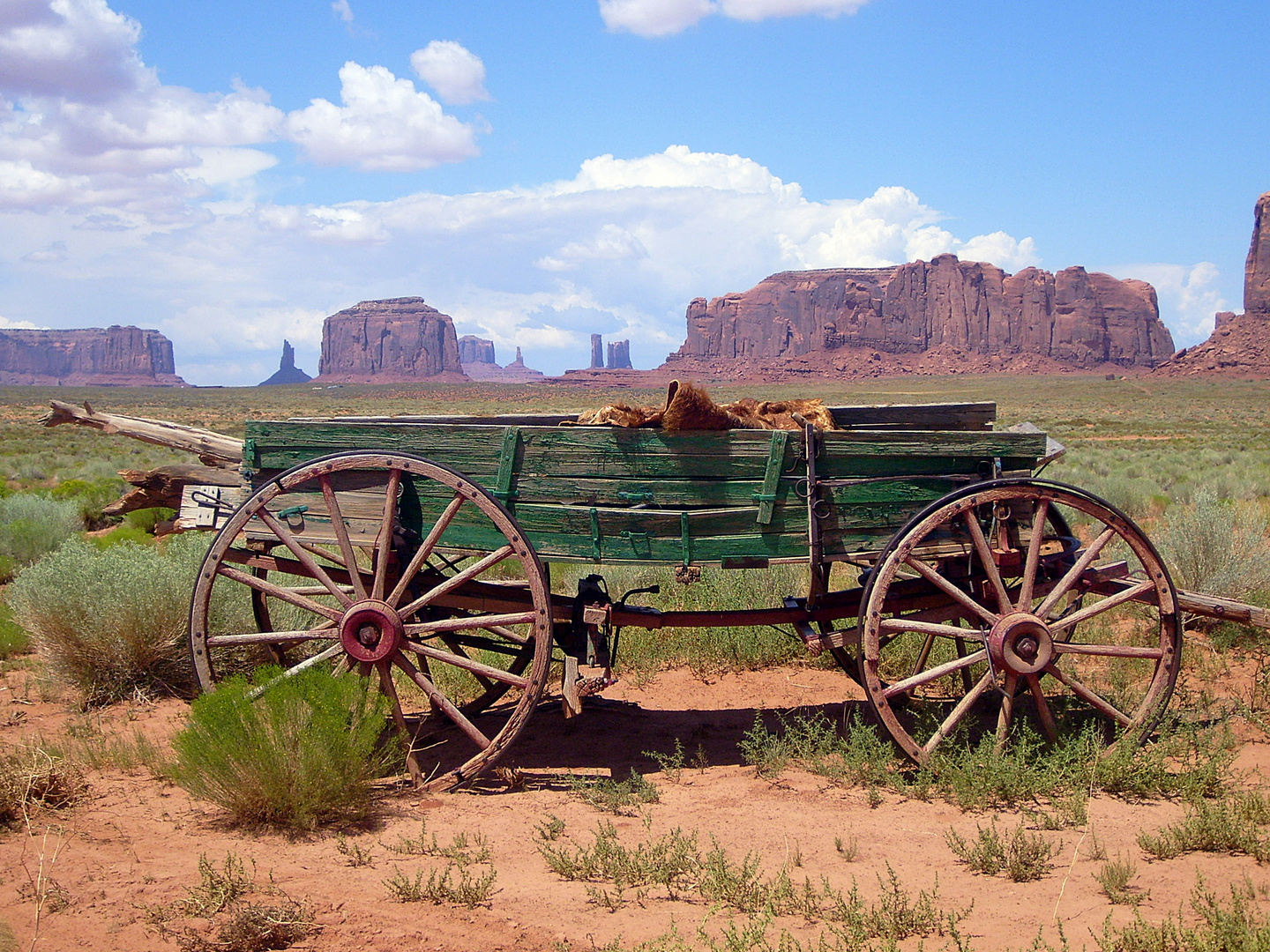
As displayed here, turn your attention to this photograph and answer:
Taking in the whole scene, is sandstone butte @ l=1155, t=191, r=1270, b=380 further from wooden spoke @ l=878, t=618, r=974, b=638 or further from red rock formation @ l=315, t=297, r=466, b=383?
red rock formation @ l=315, t=297, r=466, b=383

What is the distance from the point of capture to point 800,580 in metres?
7.61

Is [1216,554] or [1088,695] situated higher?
[1216,554]

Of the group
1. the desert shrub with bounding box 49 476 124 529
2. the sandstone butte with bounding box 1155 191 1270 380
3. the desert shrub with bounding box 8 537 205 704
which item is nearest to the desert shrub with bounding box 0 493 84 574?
the desert shrub with bounding box 49 476 124 529

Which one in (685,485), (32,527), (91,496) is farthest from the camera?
(91,496)

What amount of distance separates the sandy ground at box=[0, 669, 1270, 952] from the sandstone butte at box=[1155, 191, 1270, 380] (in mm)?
94444

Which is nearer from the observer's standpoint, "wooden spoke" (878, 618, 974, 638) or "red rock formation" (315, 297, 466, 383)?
"wooden spoke" (878, 618, 974, 638)

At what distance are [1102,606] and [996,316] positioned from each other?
429 ft

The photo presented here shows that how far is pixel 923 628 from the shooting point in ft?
12.6

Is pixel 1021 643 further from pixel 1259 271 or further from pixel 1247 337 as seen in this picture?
pixel 1259 271

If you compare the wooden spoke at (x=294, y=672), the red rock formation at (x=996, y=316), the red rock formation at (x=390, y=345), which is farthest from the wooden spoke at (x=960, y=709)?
the red rock formation at (x=390, y=345)

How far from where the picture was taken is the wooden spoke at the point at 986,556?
3.76 metres

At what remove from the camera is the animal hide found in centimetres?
388

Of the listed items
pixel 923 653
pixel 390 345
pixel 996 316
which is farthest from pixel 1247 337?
pixel 390 345

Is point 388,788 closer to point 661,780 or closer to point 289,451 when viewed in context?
point 661,780
